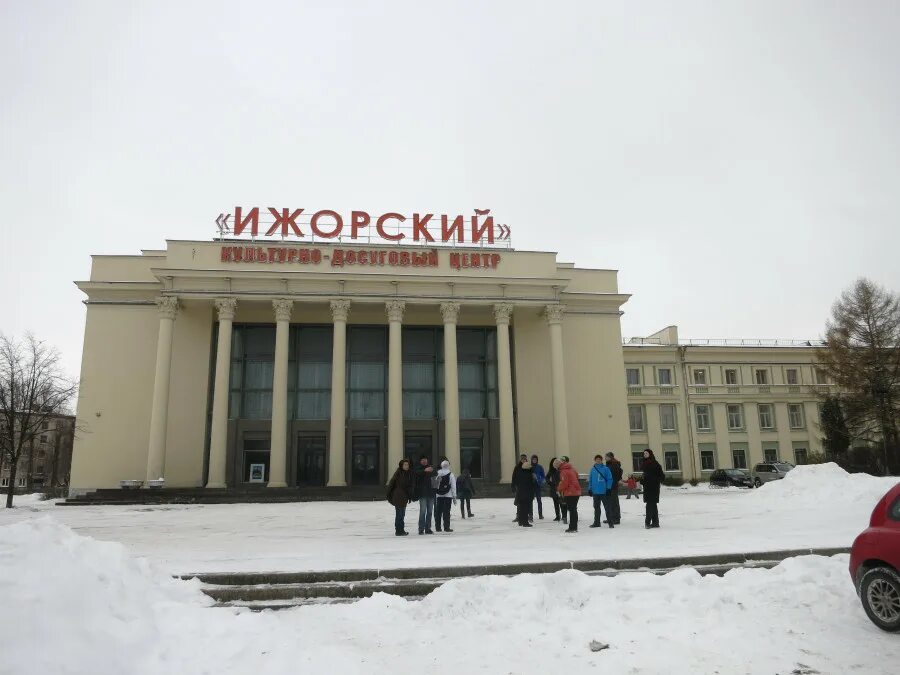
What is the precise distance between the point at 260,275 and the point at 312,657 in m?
29.0

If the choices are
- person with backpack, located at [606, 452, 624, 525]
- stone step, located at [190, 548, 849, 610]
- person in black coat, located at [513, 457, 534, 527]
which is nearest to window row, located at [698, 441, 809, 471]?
person with backpack, located at [606, 452, 624, 525]

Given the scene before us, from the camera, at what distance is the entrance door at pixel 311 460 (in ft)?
111

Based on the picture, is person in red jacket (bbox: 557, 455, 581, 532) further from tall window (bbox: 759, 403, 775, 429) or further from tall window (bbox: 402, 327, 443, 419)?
tall window (bbox: 759, 403, 775, 429)

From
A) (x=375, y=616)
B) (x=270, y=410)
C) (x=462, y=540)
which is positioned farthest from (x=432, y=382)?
(x=375, y=616)

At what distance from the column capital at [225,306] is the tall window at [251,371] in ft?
8.82

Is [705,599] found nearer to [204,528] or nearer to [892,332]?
[204,528]

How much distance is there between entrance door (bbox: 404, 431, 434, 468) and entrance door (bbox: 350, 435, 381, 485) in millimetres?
1638

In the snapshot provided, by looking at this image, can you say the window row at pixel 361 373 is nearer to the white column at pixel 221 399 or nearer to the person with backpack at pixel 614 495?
the white column at pixel 221 399

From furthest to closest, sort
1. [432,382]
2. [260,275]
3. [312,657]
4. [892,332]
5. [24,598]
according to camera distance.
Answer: [892,332], [432,382], [260,275], [312,657], [24,598]

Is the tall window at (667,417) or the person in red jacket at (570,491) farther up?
the tall window at (667,417)

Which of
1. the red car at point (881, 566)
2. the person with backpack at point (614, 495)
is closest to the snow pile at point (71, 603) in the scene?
the red car at point (881, 566)

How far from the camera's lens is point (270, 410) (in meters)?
34.0

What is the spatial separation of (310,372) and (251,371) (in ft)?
10.9

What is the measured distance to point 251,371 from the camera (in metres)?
34.7
